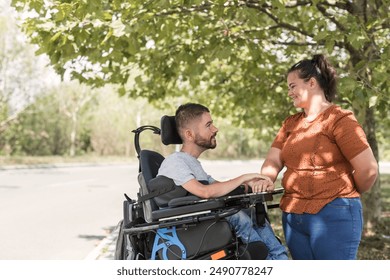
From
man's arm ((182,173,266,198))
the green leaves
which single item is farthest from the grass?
man's arm ((182,173,266,198))

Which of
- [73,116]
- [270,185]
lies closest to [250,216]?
[270,185]

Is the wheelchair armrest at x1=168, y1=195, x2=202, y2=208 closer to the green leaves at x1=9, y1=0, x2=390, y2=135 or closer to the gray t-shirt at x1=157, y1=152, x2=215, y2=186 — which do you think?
the gray t-shirt at x1=157, y1=152, x2=215, y2=186

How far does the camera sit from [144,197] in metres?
3.43

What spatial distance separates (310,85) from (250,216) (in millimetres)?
996

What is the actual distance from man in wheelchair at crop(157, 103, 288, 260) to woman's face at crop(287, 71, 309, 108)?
1.71ft

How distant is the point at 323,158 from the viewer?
2.93 metres

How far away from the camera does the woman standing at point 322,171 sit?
2.88 m

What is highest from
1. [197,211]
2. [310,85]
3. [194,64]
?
[194,64]

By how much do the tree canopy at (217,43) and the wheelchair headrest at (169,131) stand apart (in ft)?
5.69

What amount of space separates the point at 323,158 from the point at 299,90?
42 cm

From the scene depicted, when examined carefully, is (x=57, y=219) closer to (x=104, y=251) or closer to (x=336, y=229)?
(x=104, y=251)

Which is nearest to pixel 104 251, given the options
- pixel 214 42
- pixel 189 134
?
pixel 214 42

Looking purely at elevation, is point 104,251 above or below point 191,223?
below
